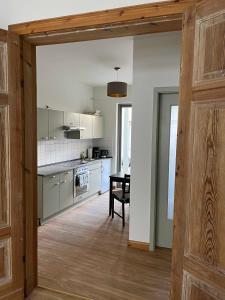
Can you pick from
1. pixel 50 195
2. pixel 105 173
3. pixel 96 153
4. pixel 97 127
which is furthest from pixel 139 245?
pixel 97 127

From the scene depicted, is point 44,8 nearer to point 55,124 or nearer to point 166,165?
point 166,165

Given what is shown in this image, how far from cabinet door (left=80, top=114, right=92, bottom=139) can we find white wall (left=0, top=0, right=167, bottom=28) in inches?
143

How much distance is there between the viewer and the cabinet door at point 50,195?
13.4 feet

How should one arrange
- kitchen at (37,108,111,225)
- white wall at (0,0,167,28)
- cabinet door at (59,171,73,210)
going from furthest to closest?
1. cabinet door at (59,171,73,210)
2. kitchen at (37,108,111,225)
3. white wall at (0,0,167,28)

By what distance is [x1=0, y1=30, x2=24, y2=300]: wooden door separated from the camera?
6.20 feet

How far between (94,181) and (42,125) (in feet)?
6.44

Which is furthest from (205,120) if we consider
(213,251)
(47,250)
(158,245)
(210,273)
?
(47,250)

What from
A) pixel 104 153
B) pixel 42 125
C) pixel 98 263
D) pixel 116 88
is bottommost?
pixel 98 263

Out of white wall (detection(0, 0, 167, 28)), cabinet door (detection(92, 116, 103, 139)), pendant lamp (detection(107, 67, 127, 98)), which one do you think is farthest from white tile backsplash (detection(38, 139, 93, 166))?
white wall (detection(0, 0, 167, 28))

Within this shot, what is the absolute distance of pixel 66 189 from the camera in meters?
4.65

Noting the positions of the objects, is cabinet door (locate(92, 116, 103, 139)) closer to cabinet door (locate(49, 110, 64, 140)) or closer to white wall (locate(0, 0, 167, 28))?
cabinet door (locate(49, 110, 64, 140))

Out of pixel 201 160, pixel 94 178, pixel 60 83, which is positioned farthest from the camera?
pixel 94 178

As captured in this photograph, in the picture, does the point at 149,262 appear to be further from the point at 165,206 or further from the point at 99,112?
the point at 99,112

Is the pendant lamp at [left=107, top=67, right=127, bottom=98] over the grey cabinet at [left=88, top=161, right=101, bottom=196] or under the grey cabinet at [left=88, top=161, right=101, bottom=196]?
over
